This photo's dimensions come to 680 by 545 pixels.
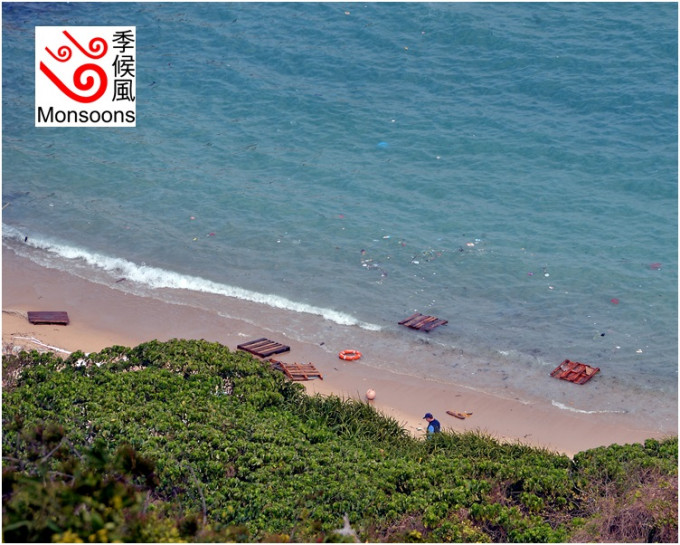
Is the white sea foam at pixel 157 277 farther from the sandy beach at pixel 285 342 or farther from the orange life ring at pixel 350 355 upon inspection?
the orange life ring at pixel 350 355

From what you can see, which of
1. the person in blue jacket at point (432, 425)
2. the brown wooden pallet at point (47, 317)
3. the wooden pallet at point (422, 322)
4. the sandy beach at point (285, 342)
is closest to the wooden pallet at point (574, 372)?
the sandy beach at point (285, 342)

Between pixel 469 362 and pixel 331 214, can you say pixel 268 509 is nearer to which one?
pixel 469 362

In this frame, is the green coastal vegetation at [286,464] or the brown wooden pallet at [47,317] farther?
the brown wooden pallet at [47,317]

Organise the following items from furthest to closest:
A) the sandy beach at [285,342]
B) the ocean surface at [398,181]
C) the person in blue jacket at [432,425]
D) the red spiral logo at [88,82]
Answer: the red spiral logo at [88,82], the ocean surface at [398,181], the sandy beach at [285,342], the person in blue jacket at [432,425]

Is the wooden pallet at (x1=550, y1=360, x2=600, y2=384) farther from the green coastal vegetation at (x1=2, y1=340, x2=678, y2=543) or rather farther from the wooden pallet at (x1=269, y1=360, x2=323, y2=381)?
the wooden pallet at (x1=269, y1=360, x2=323, y2=381)

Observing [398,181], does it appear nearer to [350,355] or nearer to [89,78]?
[350,355]
